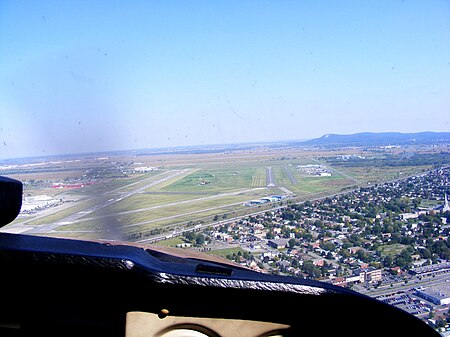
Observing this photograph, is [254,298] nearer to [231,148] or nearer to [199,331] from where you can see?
[199,331]

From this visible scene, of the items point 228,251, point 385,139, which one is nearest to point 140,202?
point 228,251

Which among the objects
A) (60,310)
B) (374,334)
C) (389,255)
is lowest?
(389,255)

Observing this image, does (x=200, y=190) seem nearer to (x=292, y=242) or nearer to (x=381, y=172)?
(x=381, y=172)

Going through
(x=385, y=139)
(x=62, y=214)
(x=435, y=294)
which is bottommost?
(x=435, y=294)

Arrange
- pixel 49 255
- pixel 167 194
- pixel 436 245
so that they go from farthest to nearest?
pixel 167 194
pixel 436 245
pixel 49 255

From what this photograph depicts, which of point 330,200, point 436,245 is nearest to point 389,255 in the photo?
point 436,245

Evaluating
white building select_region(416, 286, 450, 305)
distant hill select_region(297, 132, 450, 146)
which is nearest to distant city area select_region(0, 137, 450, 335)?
white building select_region(416, 286, 450, 305)

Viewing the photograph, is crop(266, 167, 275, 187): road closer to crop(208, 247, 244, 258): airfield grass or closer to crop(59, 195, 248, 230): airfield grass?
crop(59, 195, 248, 230): airfield grass
